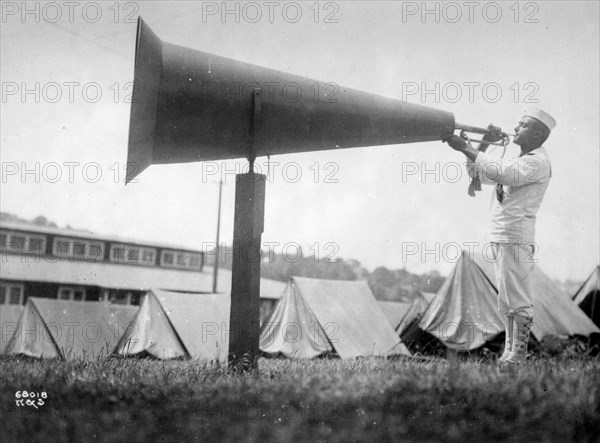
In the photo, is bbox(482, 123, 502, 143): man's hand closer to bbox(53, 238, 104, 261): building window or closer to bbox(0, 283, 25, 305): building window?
bbox(0, 283, 25, 305): building window

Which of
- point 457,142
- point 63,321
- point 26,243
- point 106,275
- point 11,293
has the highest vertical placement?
point 457,142

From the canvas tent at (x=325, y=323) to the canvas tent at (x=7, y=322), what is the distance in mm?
5797

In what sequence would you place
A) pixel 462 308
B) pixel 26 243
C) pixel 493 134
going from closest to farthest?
pixel 493 134 < pixel 462 308 < pixel 26 243

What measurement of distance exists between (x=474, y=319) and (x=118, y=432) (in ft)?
24.0

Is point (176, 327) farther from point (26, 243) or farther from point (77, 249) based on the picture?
point (77, 249)

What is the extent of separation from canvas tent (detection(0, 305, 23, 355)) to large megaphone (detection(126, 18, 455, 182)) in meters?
11.2

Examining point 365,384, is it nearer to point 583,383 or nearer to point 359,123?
point 583,383

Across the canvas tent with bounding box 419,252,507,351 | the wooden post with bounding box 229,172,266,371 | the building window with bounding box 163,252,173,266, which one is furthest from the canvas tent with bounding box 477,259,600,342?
the building window with bounding box 163,252,173,266

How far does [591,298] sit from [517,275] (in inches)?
301

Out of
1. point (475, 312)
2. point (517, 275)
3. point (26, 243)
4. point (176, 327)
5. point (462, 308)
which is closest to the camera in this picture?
point (517, 275)

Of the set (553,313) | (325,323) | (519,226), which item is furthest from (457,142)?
(325,323)

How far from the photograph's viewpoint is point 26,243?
96.7ft

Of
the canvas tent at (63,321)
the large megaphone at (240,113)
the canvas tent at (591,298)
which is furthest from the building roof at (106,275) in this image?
the large megaphone at (240,113)

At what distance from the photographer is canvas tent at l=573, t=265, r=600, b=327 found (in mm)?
11376
